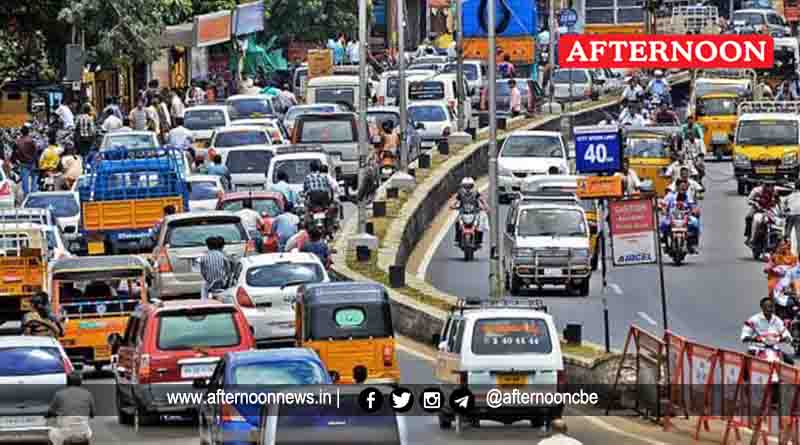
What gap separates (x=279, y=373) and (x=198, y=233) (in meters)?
14.9

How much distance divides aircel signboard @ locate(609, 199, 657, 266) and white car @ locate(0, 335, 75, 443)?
9.41 meters

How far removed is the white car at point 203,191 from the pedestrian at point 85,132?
945cm

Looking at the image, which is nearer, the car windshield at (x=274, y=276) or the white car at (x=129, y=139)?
the car windshield at (x=274, y=276)

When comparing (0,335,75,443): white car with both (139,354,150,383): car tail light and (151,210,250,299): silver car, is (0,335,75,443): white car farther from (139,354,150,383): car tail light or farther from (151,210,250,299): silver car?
(151,210,250,299): silver car

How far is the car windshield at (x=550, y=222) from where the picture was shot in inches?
1727

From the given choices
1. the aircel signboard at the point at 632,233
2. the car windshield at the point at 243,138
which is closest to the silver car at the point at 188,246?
the aircel signboard at the point at 632,233

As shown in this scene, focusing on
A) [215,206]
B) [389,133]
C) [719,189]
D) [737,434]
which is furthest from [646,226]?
[719,189]

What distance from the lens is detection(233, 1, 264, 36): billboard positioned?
78.6 metres

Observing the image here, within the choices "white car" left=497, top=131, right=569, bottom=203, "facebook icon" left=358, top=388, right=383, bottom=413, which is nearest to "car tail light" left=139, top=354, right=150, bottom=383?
"facebook icon" left=358, top=388, right=383, bottom=413

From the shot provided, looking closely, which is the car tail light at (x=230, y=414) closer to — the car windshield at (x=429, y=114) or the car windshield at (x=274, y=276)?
the car windshield at (x=274, y=276)

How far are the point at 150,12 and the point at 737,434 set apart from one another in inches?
1636

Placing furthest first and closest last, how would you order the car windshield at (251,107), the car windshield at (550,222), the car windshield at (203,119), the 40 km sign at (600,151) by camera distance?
the car windshield at (251,107)
the car windshield at (203,119)
the car windshield at (550,222)
the 40 km sign at (600,151)

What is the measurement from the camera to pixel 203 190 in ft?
152

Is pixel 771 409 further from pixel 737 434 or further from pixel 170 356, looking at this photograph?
pixel 170 356
